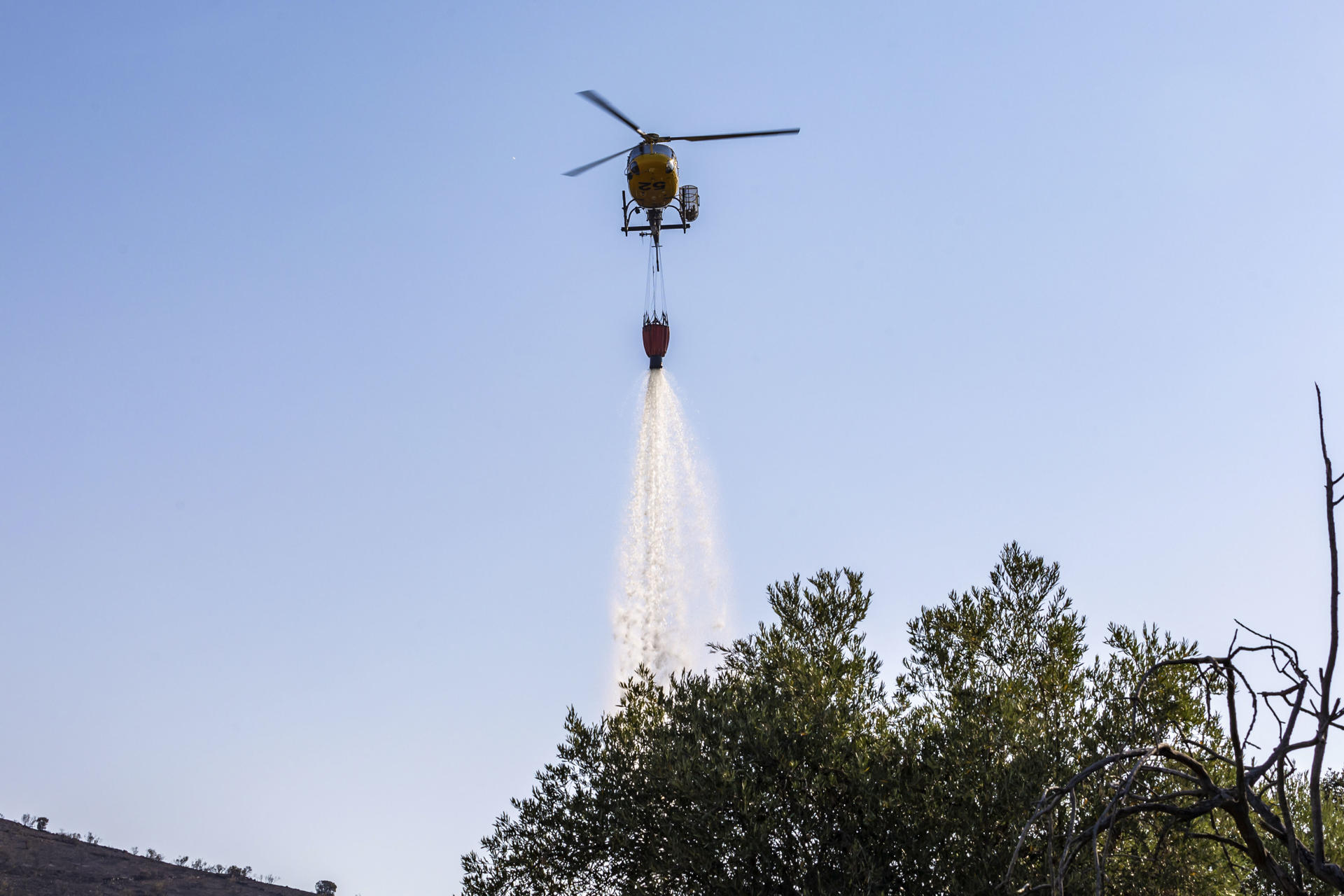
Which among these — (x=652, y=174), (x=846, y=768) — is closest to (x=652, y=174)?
(x=652, y=174)

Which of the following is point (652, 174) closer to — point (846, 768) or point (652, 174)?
point (652, 174)

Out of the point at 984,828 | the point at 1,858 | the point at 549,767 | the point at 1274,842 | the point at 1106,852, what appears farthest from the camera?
the point at 1,858

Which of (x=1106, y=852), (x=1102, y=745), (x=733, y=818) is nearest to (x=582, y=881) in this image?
(x=733, y=818)

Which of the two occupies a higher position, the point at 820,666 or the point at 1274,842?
the point at 820,666

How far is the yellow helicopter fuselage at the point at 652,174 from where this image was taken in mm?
36156

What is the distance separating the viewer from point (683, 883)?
17.6 m

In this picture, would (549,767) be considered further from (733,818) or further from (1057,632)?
(1057,632)

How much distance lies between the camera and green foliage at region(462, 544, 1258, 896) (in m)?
16.4

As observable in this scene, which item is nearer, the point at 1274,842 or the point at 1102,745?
the point at 1102,745

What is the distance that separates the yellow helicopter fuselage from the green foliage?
19.2 m

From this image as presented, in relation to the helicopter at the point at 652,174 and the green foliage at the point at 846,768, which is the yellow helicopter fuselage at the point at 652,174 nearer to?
the helicopter at the point at 652,174

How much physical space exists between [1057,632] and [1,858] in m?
41.3

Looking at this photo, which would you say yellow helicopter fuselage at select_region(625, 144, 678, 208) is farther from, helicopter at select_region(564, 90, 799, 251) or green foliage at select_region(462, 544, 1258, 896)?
green foliage at select_region(462, 544, 1258, 896)

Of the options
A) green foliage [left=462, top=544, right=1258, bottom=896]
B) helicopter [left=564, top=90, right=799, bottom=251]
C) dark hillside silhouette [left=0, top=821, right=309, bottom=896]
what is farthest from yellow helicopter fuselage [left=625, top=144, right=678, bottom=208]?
dark hillside silhouette [left=0, top=821, right=309, bottom=896]
